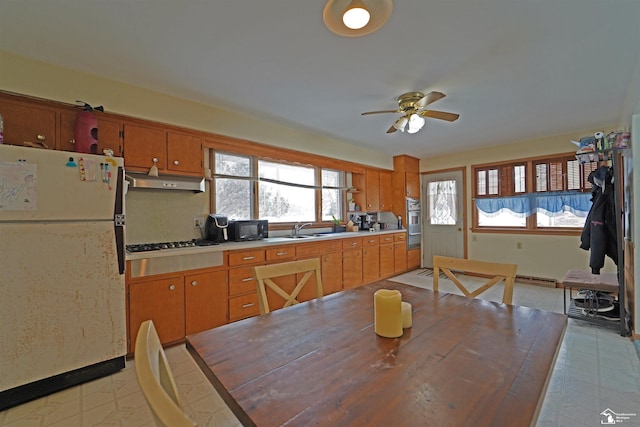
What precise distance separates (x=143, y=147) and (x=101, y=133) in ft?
1.07

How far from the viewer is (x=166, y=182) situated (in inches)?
112

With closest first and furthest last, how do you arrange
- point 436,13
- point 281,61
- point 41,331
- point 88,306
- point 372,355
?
point 372,355
point 436,13
point 41,331
point 88,306
point 281,61

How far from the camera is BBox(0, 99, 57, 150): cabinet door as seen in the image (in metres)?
2.13

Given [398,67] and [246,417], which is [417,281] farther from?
[246,417]

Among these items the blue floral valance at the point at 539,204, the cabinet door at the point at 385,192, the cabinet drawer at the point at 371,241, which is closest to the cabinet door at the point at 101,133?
the cabinet drawer at the point at 371,241

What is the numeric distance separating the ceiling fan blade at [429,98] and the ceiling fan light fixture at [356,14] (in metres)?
1.22

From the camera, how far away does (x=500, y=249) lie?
16.8ft

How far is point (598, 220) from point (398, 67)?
8.94 feet

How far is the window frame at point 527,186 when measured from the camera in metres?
4.45

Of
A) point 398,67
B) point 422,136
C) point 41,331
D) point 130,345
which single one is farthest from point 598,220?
point 41,331

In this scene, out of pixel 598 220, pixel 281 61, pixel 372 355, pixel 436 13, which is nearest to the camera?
pixel 372 355

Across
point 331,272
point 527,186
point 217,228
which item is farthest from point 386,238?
point 217,228

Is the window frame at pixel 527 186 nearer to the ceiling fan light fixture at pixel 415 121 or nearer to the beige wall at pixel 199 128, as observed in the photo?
the beige wall at pixel 199 128

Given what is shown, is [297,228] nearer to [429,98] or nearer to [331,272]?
[331,272]
